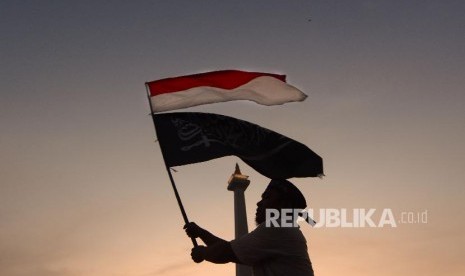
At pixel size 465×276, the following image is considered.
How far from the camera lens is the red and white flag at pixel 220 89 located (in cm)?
586

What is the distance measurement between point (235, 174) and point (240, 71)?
72.6 feet

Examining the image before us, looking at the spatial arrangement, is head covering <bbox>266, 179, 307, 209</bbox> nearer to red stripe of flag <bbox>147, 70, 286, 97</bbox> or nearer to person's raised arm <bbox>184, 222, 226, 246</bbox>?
person's raised arm <bbox>184, 222, 226, 246</bbox>

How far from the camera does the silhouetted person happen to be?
4.04 meters

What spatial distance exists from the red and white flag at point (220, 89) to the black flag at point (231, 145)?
0.95 feet

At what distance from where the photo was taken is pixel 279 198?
14.1 ft

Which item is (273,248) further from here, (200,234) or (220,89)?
(220,89)

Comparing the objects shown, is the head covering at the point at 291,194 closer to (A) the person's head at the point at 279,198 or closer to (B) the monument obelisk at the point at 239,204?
(A) the person's head at the point at 279,198

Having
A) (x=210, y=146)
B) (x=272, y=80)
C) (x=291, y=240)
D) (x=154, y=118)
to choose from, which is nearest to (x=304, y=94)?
(x=272, y=80)

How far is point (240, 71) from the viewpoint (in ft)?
19.6

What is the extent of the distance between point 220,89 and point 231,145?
3.20 ft

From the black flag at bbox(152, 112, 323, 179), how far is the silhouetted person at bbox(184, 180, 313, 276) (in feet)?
2.34

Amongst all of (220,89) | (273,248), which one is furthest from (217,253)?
(220,89)

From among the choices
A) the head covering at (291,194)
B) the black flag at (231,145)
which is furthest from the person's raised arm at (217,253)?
the black flag at (231,145)

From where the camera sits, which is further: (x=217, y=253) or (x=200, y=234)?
(x=200, y=234)
